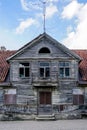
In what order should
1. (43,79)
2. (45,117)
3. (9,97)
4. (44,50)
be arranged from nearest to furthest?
(45,117), (9,97), (43,79), (44,50)

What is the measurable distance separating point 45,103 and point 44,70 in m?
3.12

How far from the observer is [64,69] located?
32.0 m

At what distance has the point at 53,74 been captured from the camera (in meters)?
31.9

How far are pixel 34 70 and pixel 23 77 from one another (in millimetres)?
1239

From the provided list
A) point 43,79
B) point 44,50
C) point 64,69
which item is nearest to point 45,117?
point 43,79

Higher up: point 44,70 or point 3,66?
point 3,66

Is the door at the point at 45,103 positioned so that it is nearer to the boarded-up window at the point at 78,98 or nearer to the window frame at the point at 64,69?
the window frame at the point at 64,69

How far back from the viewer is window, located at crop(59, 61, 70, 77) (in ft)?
105

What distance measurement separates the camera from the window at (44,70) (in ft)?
105
